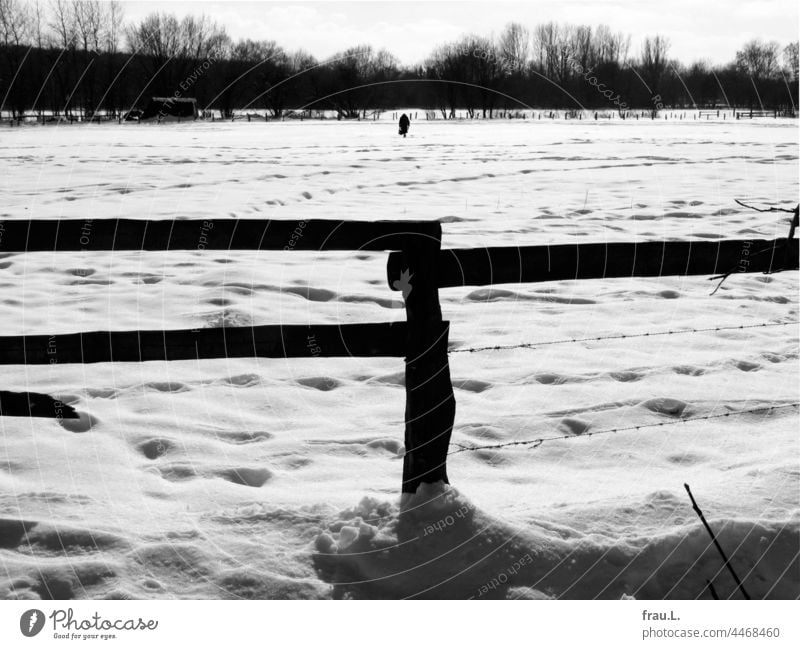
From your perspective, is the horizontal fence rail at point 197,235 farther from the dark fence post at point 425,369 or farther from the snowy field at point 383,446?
the snowy field at point 383,446

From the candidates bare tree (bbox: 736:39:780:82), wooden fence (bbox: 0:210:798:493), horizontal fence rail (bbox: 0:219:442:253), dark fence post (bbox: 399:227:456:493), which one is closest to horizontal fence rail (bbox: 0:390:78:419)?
wooden fence (bbox: 0:210:798:493)

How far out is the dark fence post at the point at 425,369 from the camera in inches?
112

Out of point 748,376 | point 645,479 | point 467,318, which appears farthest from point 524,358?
point 645,479

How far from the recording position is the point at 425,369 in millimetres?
2904

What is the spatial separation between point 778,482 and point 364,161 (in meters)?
17.2

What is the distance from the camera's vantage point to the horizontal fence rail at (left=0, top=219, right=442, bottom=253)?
292cm

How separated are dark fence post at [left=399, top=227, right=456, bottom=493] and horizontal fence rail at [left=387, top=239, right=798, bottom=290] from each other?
56 millimetres

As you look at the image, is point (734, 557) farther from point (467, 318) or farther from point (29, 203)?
point (29, 203)

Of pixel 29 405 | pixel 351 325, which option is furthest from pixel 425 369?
pixel 29 405

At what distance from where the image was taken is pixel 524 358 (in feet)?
18.7
